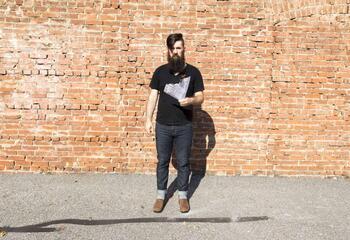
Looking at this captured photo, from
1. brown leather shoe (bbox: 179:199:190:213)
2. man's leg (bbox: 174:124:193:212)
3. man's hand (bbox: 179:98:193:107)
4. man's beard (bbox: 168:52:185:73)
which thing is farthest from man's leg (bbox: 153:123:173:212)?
man's beard (bbox: 168:52:185:73)

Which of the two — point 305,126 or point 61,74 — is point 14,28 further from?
point 305,126

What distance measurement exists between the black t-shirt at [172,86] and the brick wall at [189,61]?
3.97 feet

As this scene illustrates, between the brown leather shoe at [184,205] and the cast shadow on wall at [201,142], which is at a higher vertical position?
the cast shadow on wall at [201,142]

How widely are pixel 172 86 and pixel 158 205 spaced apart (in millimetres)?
1449

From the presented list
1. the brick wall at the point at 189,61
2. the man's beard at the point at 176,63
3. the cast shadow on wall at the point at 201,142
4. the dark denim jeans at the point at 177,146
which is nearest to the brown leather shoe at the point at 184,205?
the dark denim jeans at the point at 177,146

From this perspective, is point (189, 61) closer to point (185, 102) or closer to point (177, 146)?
point (185, 102)

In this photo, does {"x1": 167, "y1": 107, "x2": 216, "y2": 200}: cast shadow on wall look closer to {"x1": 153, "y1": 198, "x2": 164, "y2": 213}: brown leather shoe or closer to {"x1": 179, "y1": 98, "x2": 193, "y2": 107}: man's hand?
{"x1": 153, "y1": 198, "x2": 164, "y2": 213}: brown leather shoe

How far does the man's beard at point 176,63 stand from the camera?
421cm

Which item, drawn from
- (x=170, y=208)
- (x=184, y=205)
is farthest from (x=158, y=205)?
(x=184, y=205)

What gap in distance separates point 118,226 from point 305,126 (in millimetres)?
3371

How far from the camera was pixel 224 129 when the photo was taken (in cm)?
570

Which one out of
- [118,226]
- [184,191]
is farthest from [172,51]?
[118,226]

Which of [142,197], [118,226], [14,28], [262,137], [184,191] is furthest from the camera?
[262,137]

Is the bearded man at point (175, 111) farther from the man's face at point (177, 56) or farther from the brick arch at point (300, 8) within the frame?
Answer: the brick arch at point (300, 8)
